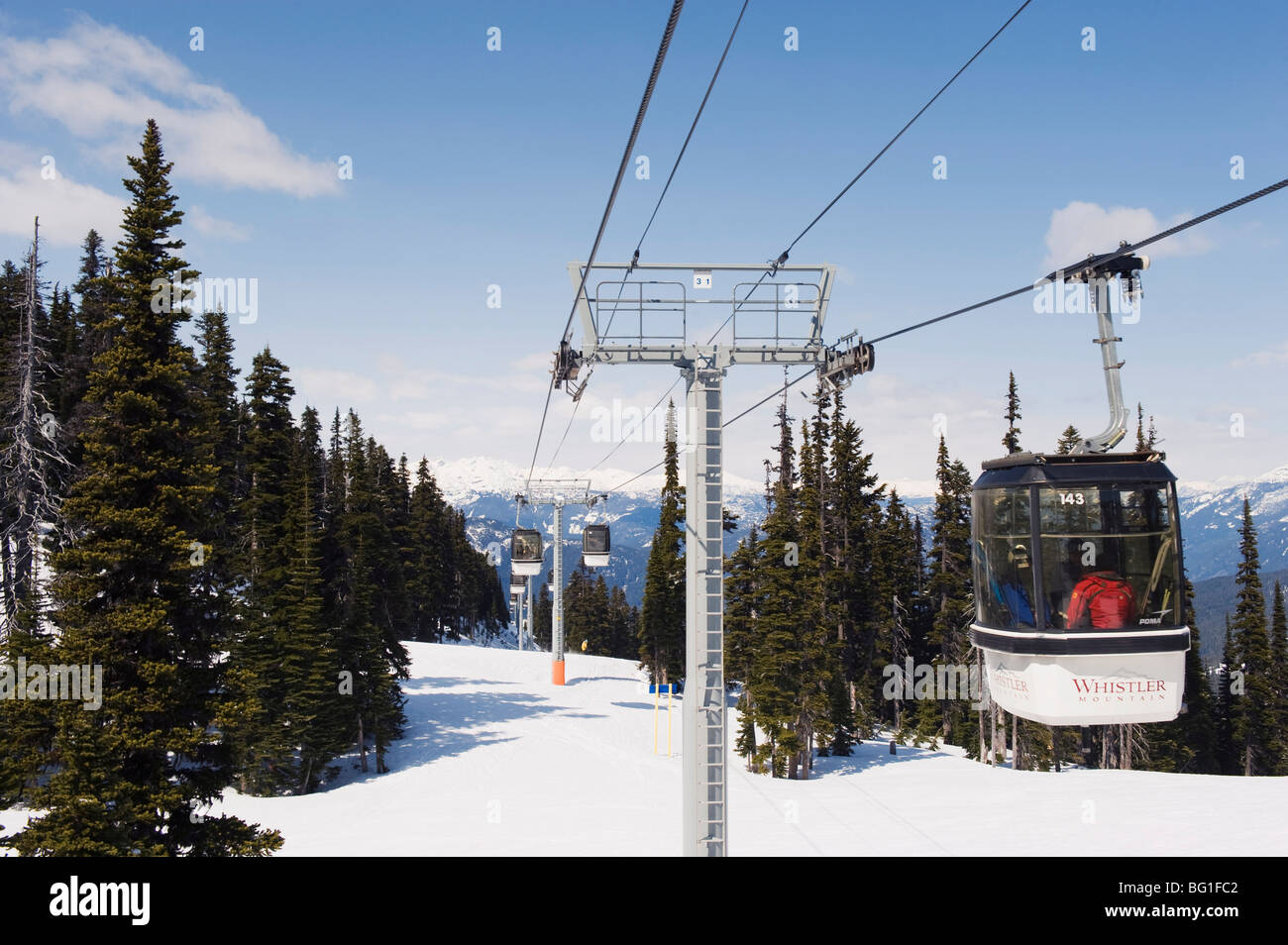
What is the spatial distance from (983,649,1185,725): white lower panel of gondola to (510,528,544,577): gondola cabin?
39.3 meters

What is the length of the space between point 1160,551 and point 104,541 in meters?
18.3

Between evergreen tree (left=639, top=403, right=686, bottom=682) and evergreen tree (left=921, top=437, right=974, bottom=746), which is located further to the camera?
evergreen tree (left=639, top=403, right=686, bottom=682)

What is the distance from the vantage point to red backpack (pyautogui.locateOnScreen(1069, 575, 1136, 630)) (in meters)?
10.9

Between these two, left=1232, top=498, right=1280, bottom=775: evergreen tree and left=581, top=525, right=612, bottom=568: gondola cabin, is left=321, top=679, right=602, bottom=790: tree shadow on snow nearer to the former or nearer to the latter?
left=581, top=525, right=612, bottom=568: gondola cabin

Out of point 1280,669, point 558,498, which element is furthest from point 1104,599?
point 1280,669

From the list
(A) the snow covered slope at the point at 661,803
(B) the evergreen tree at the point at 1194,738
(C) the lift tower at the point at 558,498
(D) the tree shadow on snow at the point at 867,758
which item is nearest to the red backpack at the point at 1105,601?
(A) the snow covered slope at the point at 661,803

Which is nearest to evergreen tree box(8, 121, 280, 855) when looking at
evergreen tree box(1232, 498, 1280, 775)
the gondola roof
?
the gondola roof

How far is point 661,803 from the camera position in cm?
3112

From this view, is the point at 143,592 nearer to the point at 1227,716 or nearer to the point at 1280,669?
the point at 1280,669

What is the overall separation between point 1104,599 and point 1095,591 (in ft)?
0.52

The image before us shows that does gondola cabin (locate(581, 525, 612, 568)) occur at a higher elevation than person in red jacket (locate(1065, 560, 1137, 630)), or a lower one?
higher

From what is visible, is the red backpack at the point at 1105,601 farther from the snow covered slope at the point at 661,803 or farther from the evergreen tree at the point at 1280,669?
the evergreen tree at the point at 1280,669
